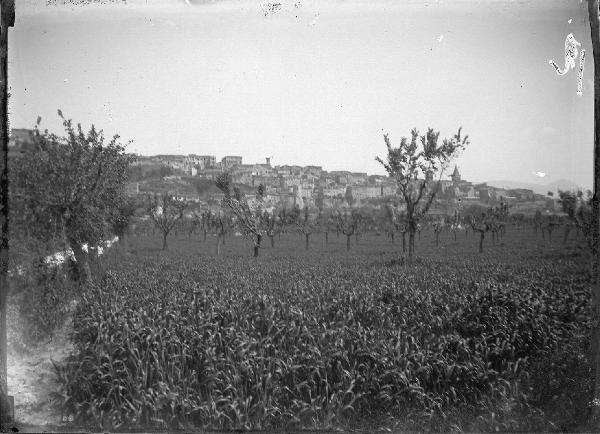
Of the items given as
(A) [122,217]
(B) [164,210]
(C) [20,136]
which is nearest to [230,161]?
(B) [164,210]

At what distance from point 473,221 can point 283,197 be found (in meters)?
4.82

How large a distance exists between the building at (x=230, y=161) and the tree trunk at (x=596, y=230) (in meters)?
5.17

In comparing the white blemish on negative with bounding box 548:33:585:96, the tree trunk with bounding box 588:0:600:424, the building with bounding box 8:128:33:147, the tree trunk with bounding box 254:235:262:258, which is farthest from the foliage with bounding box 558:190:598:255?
the building with bounding box 8:128:33:147

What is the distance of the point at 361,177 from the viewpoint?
24.5ft

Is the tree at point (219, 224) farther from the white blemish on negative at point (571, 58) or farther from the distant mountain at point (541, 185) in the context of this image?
the white blemish on negative at point (571, 58)

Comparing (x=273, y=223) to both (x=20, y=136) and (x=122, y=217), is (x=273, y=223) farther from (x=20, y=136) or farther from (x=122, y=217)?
(x=20, y=136)

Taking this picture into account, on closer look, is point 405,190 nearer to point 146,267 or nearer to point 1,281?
point 146,267

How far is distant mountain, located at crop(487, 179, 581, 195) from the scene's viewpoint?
19.9ft

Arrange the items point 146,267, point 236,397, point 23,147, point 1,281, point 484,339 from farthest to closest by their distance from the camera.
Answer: point 146,267 → point 23,147 → point 484,339 → point 1,281 → point 236,397

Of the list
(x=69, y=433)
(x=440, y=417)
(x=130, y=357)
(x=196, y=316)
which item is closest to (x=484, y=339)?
(x=440, y=417)

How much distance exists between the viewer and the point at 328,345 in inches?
217

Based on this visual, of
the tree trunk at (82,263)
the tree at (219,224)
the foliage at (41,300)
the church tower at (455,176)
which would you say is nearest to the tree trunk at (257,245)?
the tree at (219,224)

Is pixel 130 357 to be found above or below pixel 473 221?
below

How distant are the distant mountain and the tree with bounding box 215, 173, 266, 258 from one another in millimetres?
4359
